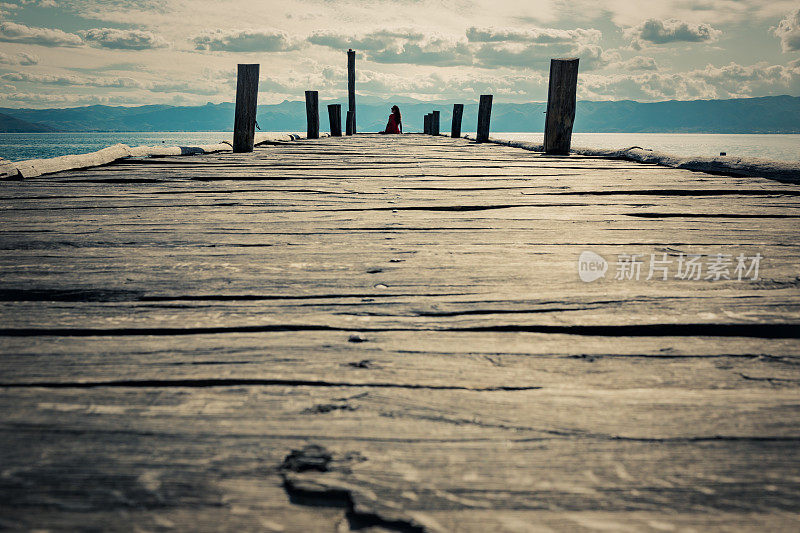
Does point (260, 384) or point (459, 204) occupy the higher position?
point (459, 204)

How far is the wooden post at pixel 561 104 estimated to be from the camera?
652 centimetres

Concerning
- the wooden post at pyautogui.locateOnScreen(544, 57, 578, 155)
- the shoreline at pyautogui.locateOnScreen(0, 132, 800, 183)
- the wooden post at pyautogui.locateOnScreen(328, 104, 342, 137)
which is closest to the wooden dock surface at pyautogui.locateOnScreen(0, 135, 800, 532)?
the shoreline at pyautogui.locateOnScreen(0, 132, 800, 183)

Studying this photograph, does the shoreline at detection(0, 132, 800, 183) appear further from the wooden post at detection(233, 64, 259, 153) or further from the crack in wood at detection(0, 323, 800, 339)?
the crack in wood at detection(0, 323, 800, 339)

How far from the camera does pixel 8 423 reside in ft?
2.88

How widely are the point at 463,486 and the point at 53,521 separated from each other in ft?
1.90

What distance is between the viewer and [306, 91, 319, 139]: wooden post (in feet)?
42.6

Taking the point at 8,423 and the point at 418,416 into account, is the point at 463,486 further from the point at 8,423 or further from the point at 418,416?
the point at 8,423

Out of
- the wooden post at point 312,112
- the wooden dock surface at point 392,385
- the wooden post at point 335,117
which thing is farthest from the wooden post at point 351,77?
the wooden dock surface at point 392,385

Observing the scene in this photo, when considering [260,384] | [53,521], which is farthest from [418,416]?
[53,521]

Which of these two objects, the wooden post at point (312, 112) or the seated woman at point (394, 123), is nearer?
the wooden post at point (312, 112)

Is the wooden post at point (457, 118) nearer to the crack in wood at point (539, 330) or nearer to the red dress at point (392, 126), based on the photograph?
the red dress at point (392, 126)

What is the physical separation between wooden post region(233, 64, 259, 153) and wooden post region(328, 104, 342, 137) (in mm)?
8778

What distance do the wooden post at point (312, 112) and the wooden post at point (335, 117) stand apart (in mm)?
1735

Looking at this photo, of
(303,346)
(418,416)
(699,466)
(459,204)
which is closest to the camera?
(699,466)
